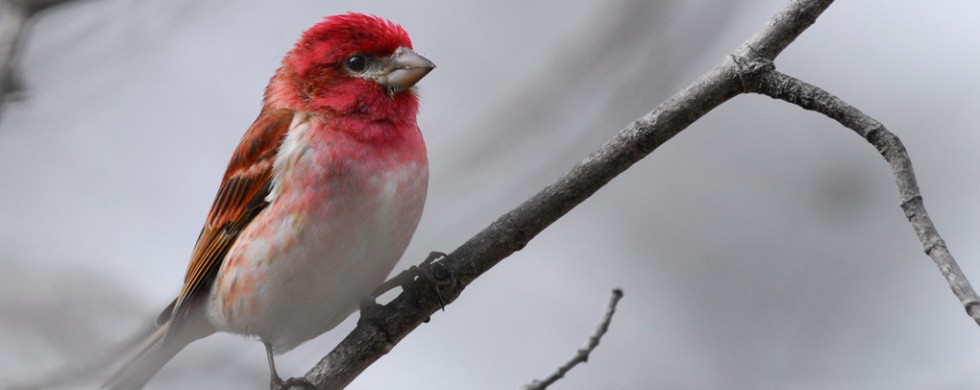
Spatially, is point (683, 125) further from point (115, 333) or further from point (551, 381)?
point (115, 333)

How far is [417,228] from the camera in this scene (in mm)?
5320

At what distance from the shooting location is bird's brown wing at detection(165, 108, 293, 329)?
555 centimetres

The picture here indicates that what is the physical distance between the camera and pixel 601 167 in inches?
163

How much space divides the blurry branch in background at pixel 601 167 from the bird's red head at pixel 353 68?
126cm

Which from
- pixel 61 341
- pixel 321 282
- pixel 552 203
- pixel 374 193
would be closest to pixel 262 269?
pixel 321 282

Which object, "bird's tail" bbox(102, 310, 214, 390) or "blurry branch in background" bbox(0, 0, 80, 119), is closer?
"blurry branch in background" bbox(0, 0, 80, 119)

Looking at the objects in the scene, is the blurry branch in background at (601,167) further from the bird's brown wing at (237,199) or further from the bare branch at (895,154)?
the bird's brown wing at (237,199)

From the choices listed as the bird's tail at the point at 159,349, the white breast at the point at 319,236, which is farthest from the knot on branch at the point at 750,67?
the bird's tail at the point at 159,349

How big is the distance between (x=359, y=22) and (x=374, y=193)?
43.8 inches

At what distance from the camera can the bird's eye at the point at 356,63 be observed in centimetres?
557

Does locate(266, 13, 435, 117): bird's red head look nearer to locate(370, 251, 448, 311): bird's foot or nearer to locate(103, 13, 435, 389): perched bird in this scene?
locate(103, 13, 435, 389): perched bird

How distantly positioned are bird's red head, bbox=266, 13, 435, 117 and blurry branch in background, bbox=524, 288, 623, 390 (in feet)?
5.23

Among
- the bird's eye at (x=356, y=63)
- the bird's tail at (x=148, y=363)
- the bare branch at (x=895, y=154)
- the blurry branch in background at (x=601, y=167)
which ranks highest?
the bird's eye at (x=356, y=63)

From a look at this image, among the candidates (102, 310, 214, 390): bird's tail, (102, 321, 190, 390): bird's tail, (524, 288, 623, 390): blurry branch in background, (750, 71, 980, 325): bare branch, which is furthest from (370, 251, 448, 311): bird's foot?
(750, 71, 980, 325): bare branch
